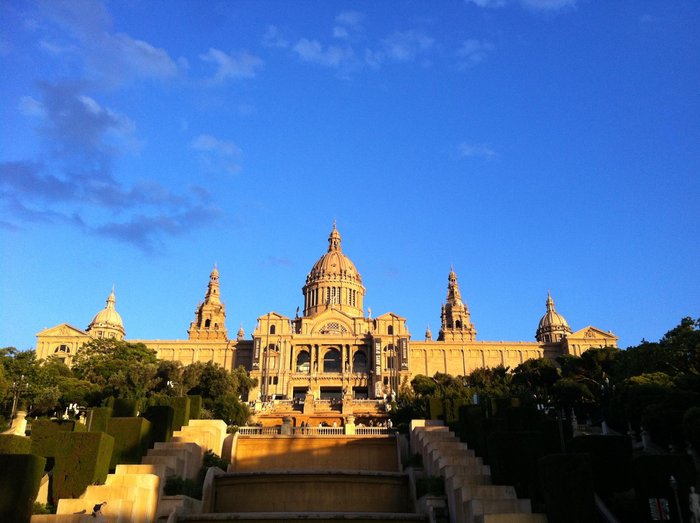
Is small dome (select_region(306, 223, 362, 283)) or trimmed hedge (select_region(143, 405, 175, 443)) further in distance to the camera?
small dome (select_region(306, 223, 362, 283))

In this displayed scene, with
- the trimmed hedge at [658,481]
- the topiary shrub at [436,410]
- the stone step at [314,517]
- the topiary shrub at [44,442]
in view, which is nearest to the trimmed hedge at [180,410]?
the topiary shrub at [44,442]

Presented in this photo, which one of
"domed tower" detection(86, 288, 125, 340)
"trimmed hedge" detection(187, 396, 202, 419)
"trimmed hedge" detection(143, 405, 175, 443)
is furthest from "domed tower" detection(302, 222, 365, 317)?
"trimmed hedge" detection(143, 405, 175, 443)

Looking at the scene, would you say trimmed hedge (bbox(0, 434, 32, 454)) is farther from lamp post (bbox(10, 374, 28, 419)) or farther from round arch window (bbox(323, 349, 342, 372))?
round arch window (bbox(323, 349, 342, 372))

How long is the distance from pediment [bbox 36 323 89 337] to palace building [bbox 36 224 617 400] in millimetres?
143

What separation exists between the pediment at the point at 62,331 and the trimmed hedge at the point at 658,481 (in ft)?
324

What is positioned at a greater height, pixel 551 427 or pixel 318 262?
pixel 318 262

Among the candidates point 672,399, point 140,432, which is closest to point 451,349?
point 672,399

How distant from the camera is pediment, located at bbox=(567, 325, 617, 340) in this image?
107750mm

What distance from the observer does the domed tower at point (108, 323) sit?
4424 inches

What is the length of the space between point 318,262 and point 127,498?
103 metres

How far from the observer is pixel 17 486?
66.0 feet

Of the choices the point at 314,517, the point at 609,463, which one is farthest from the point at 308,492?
the point at 609,463

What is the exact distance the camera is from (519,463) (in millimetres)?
23453

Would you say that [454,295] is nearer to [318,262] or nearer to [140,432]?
[318,262]
